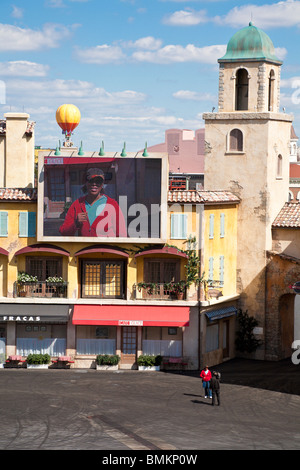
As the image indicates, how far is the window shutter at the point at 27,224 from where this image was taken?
54.1 meters

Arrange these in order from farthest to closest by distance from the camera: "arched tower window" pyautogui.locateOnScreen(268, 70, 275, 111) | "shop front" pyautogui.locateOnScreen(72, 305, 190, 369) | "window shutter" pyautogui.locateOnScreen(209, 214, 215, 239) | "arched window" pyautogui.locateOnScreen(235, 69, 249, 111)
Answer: "arched tower window" pyautogui.locateOnScreen(268, 70, 275, 111)
"arched window" pyautogui.locateOnScreen(235, 69, 249, 111)
"window shutter" pyautogui.locateOnScreen(209, 214, 215, 239)
"shop front" pyautogui.locateOnScreen(72, 305, 190, 369)

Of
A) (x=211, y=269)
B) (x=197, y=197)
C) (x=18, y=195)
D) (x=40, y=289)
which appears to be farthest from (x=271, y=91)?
(x=40, y=289)

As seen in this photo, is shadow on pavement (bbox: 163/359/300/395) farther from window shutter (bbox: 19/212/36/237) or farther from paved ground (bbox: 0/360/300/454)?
window shutter (bbox: 19/212/36/237)

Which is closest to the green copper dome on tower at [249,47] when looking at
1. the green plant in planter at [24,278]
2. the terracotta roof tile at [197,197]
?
the terracotta roof tile at [197,197]

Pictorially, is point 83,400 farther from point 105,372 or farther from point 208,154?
point 208,154

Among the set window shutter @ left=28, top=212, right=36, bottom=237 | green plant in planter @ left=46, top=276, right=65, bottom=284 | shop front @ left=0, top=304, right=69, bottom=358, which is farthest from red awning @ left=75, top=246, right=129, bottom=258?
shop front @ left=0, top=304, right=69, bottom=358

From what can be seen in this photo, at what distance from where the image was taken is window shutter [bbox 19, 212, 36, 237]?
178 ft

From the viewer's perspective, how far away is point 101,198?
53.7 meters

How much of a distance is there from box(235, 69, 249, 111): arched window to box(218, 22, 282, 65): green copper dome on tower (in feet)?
3.52

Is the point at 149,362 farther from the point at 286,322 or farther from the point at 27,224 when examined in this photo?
the point at 27,224

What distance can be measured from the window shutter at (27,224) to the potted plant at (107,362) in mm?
8233

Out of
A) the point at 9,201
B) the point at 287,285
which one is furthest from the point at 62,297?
the point at 287,285

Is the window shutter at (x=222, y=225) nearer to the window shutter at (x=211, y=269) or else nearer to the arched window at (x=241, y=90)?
the window shutter at (x=211, y=269)

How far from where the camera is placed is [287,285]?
187 ft
